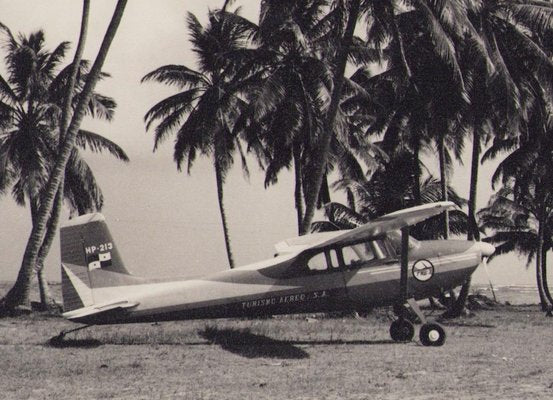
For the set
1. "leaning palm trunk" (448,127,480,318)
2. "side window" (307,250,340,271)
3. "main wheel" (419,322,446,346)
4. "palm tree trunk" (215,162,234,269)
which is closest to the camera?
"main wheel" (419,322,446,346)

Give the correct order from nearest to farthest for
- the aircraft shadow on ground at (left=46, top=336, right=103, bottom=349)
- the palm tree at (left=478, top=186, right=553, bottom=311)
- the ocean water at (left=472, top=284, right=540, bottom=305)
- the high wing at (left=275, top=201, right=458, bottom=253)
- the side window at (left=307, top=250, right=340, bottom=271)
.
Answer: the aircraft shadow on ground at (left=46, top=336, right=103, bottom=349), the high wing at (left=275, top=201, right=458, bottom=253), the side window at (left=307, top=250, right=340, bottom=271), the palm tree at (left=478, top=186, right=553, bottom=311), the ocean water at (left=472, top=284, right=540, bottom=305)

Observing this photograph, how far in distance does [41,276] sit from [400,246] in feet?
54.1

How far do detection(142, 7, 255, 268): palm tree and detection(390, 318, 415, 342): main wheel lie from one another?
640 inches

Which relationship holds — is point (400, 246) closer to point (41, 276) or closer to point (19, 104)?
point (41, 276)

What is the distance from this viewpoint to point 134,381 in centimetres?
977

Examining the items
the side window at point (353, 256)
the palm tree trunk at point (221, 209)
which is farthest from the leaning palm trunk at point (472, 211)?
the side window at point (353, 256)

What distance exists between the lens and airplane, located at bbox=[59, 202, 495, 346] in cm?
1315

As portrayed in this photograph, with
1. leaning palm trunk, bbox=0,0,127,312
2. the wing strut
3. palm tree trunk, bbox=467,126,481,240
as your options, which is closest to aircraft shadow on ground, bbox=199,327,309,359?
the wing strut

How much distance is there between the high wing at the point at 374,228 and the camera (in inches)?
514

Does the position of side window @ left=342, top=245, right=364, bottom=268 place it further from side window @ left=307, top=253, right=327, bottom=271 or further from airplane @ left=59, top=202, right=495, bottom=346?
side window @ left=307, top=253, right=327, bottom=271

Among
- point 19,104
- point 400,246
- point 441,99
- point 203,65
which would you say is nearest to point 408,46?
point 441,99

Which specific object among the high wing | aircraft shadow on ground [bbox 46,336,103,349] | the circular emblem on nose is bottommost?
aircraft shadow on ground [bbox 46,336,103,349]

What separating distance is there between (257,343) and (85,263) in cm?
342

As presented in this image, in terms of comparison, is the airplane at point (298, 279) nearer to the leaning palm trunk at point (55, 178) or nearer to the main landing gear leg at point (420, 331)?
the main landing gear leg at point (420, 331)
